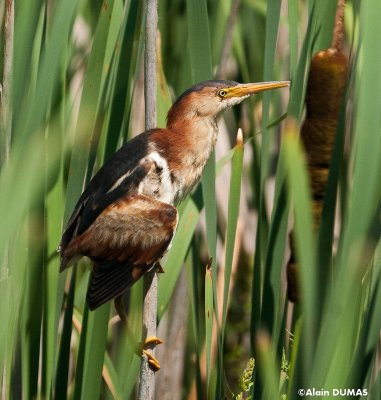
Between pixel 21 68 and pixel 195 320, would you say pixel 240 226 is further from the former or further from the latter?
pixel 21 68

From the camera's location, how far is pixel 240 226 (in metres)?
2.25

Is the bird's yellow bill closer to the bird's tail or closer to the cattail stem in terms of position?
the cattail stem

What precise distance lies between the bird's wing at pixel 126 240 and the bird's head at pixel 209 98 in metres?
0.24

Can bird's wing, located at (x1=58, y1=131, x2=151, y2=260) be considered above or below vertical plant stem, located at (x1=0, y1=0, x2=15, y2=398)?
below

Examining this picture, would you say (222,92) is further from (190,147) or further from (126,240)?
(126,240)

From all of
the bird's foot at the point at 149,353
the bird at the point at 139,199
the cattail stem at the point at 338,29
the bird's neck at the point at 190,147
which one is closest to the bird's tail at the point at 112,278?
the bird at the point at 139,199

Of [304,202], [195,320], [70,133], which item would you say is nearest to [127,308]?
[195,320]

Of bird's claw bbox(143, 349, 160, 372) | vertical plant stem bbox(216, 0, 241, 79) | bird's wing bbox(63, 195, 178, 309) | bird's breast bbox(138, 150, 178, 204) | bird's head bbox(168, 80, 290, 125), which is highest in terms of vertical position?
vertical plant stem bbox(216, 0, 241, 79)

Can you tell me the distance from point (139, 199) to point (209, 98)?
0.97 feet

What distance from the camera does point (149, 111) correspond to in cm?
143

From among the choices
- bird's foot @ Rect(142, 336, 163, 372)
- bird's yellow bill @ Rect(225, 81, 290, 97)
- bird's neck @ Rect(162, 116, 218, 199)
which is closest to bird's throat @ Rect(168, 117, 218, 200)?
bird's neck @ Rect(162, 116, 218, 199)

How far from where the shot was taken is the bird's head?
170 cm

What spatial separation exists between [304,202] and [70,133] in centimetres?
73

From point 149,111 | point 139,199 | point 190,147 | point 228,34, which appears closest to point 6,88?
point 149,111
